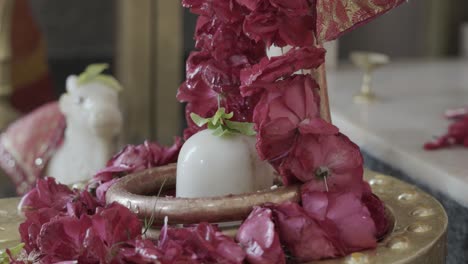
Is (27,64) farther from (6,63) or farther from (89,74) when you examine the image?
(89,74)

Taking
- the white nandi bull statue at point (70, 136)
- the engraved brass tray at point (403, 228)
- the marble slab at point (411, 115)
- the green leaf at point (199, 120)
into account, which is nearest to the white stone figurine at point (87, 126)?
the white nandi bull statue at point (70, 136)

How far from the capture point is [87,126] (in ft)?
4.27

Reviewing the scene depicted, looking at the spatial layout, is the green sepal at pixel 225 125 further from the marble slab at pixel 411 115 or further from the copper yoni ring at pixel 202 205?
the marble slab at pixel 411 115

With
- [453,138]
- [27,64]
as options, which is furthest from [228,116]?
[27,64]

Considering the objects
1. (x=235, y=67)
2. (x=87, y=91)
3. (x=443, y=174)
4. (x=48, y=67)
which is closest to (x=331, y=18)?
(x=235, y=67)

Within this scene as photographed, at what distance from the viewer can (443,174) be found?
3.29 feet

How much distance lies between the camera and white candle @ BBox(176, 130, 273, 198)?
618 mm

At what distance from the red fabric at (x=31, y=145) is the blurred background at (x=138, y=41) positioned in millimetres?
675

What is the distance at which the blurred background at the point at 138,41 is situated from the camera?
2.20 metres

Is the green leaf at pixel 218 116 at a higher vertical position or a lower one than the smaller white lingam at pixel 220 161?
higher

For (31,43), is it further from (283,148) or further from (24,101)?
(283,148)

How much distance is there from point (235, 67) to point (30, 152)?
82 cm

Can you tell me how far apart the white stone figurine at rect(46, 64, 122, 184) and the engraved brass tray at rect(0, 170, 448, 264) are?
501 mm

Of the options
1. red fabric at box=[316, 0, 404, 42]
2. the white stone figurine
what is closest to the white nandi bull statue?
the white stone figurine
